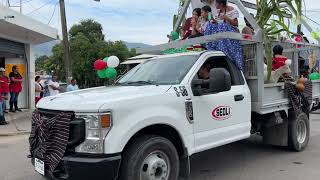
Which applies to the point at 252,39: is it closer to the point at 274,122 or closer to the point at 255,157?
the point at 274,122

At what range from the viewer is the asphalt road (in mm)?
6559

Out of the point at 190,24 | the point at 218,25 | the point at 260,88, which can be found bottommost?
the point at 260,88

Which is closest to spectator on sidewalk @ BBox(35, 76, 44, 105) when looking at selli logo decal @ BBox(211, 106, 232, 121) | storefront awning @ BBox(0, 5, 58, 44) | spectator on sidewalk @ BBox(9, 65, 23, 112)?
spectator on sidewalk @ BBox(9, 65, 23, 112)

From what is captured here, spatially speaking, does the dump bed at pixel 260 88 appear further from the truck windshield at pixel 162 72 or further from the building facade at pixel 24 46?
the building facade at pixel 24 46

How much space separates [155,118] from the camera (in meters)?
5.12

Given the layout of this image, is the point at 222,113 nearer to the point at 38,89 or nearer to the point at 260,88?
the point at 260,88

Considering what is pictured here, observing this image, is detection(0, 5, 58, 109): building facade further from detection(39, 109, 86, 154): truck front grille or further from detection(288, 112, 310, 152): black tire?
detection(39, 109, 86, 154): truck front grille

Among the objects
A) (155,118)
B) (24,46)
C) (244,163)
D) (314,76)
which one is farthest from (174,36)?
(24,46)

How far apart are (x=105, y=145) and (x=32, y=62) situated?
50.7ft

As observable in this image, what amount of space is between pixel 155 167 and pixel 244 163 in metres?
2.80

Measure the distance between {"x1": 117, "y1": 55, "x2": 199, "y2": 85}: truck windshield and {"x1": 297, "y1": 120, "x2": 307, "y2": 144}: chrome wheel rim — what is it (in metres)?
3.26

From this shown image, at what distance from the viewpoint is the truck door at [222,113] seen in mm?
5836

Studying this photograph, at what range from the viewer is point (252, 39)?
23.1 ft

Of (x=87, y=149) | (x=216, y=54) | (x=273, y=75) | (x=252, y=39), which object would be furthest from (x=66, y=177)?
(x=273, y=75)
